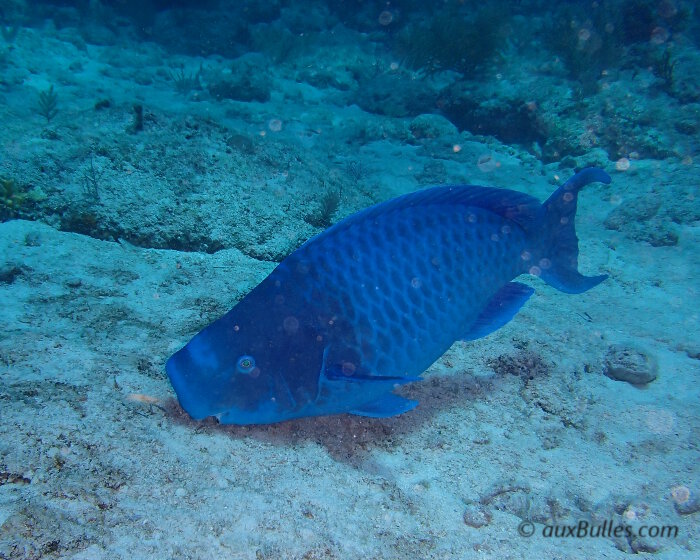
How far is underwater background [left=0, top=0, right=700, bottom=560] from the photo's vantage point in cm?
202

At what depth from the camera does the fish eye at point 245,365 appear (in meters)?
2.15

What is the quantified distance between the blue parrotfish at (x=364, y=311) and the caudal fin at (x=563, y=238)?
0.04 metres

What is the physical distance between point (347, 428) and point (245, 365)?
90 cm

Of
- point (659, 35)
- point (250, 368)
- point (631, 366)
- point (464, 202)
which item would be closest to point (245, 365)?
point (250, 368)

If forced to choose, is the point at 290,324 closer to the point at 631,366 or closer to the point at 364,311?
the point at 364,311

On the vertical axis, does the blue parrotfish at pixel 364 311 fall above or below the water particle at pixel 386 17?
below

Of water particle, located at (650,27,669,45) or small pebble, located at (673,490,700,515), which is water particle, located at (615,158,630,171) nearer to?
water particle, located at (650,27,669,45)

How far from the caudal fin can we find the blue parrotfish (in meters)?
0.04

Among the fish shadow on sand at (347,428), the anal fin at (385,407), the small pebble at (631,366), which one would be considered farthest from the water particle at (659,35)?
the anal fin at (385,407)

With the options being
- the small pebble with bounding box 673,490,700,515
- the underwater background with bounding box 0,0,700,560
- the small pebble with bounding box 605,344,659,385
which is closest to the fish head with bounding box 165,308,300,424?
the underwater background with bounding box 0,0,700,560

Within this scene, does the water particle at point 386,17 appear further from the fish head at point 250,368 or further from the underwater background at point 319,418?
the fish head at point 250,368

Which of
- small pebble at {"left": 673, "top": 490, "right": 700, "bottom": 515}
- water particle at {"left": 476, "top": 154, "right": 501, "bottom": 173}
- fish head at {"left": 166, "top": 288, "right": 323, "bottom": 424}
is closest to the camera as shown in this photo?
fish head at {"left": 166, "top": 288, "right": 323, "bottom": 424}

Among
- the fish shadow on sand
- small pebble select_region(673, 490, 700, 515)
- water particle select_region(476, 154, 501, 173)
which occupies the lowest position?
the fish shadow on sand

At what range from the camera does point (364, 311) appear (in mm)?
2320
